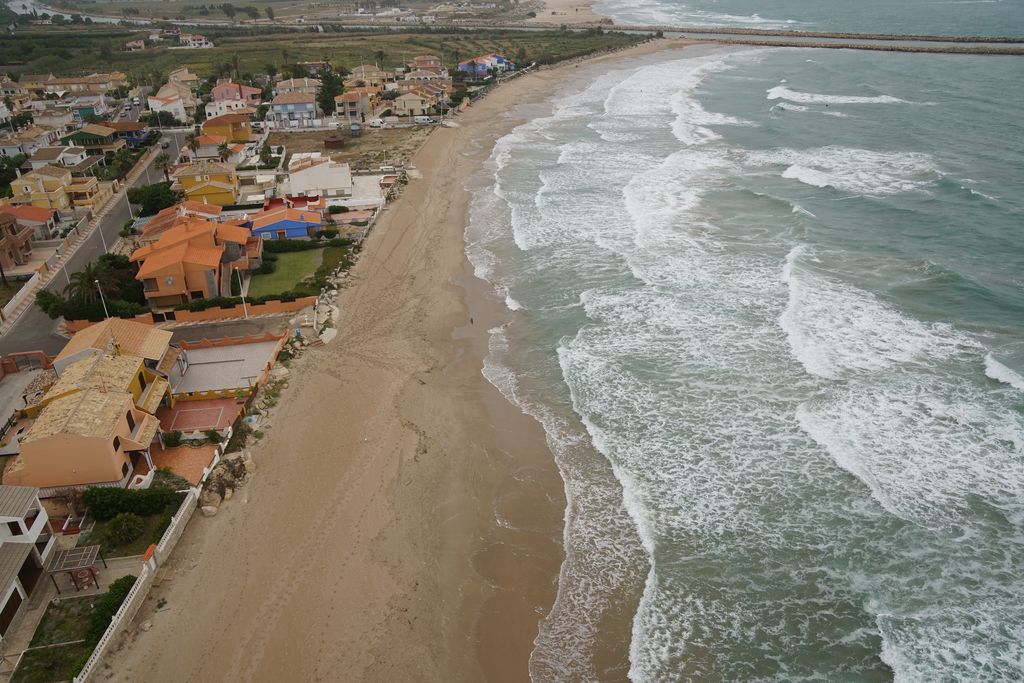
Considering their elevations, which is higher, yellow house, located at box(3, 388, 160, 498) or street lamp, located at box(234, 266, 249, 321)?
yellow house, located at box(3, 388, 160, 498)

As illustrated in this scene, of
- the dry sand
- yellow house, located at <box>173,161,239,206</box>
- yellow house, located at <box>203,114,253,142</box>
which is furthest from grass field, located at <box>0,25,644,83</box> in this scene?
the dry sand

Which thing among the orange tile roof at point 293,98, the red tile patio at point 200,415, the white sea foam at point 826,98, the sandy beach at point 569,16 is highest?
the sandy beach at point 569,16

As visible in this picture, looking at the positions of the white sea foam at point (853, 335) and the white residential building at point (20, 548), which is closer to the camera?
the white residential building at point (20, 548)

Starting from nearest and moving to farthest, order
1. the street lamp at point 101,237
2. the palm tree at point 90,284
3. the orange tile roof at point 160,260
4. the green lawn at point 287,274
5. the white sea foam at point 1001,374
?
the white sea foam at point 1001,374
the palm tree at point 90,284
the orange tile roof at point 160,260
the green lawn at point 287,274
the street lamp at point 101,237

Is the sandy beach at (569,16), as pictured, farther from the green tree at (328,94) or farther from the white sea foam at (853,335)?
the white sea foam at (853,335)

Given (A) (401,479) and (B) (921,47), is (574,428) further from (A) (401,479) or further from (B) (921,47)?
(B) (921,47)

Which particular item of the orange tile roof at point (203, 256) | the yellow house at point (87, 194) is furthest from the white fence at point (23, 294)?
the yellow house at point (87, 194)

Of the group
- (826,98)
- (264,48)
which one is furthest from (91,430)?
(264,48)

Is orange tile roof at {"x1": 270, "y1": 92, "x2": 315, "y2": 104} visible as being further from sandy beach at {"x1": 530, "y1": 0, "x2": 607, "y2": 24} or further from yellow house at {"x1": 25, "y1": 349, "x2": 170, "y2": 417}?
sandy beach at {"x1": 530, "y1": 0, "x2": 607, "y2": 24}
